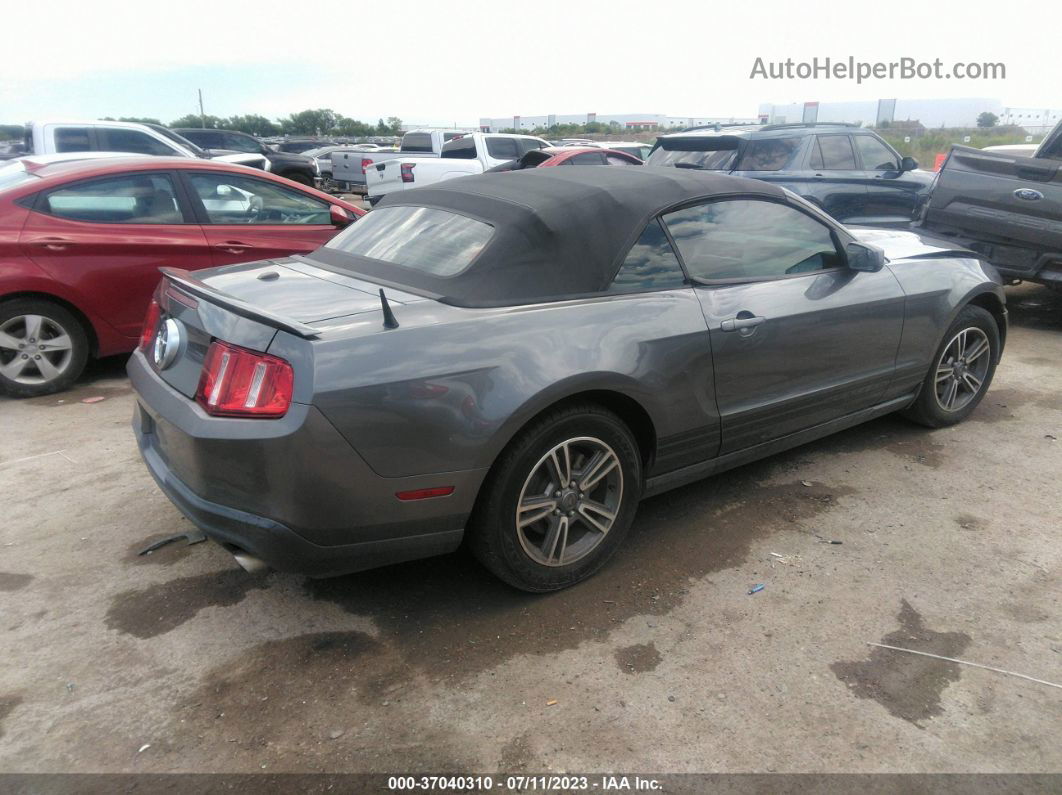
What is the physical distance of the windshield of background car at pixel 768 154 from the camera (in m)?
8.60

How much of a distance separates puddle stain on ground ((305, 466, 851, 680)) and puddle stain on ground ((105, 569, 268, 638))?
0.27 m

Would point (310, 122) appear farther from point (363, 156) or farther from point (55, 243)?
point (55, 243)

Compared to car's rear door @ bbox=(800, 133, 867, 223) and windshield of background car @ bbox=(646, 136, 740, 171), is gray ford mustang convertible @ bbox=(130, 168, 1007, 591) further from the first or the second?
car's rear door @ bbox=(800, 133, 867, 223)

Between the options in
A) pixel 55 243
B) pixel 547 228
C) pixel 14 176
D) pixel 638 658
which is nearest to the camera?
pixel 638 658

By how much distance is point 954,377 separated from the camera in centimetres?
481

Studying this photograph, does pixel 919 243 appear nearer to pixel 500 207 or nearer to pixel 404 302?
pixel 500 207

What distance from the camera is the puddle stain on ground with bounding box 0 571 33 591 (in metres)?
3.23

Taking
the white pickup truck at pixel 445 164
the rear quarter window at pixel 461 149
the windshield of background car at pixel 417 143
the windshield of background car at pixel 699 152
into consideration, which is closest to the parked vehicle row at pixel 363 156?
the windshield of background car at pixel 417 143

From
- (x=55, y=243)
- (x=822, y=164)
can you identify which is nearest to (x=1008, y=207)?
(x=822, y=164)

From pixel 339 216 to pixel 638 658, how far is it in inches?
186

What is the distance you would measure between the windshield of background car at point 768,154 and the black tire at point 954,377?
4.20 metres

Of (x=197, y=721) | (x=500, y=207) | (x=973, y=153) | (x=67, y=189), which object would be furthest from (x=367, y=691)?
(x=973, y=153)

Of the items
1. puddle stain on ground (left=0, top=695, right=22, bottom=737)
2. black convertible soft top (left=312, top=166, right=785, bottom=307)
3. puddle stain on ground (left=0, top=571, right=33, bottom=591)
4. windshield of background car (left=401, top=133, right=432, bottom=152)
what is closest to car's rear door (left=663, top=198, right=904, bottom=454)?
black convertible soft top (left=312, top=166, right=785, bottom=307)

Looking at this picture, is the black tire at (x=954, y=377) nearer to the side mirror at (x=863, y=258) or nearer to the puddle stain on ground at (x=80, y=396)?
the side mirror at (x=863, y=258)
